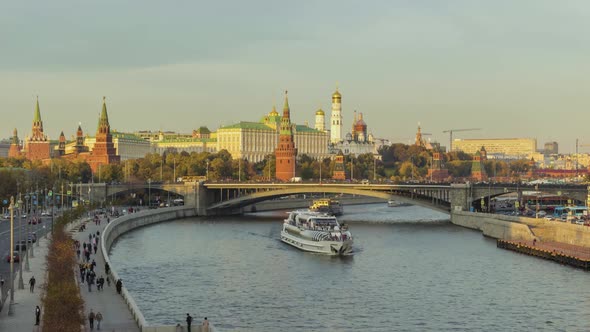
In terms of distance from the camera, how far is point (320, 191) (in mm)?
113438

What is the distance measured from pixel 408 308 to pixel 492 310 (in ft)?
12.7

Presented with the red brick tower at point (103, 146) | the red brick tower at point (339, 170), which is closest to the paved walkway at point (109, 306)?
the red brick tower at point (339, 170)

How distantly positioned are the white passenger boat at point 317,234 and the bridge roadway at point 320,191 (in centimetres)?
2655

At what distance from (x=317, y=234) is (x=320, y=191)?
4014 centimetres

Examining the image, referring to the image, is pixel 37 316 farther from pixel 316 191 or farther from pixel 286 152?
pixel 286 152

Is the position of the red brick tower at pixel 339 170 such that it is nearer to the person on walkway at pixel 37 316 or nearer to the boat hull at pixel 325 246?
the boat hull at pixel 325 246

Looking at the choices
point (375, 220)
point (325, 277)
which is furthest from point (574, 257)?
point (375, 220)

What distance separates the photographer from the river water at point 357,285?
44.0 metres

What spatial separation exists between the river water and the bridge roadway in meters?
18.1

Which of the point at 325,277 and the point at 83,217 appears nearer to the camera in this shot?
the point at 325,277

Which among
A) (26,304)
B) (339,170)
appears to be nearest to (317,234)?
(26,304)

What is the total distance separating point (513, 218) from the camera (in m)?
83.2

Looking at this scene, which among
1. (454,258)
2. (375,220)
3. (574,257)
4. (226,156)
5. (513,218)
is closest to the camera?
(574,257)

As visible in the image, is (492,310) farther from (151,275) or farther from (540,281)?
(151,275)
